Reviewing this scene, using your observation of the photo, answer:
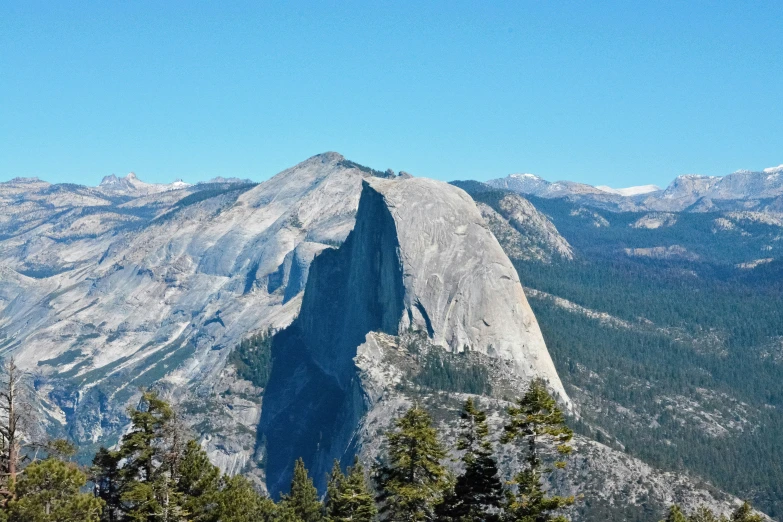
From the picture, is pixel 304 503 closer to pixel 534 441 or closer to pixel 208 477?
pixel 208 477

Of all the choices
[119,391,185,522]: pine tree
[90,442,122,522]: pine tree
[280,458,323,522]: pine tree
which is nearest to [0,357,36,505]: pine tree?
[119,391,185,522]: pine tree

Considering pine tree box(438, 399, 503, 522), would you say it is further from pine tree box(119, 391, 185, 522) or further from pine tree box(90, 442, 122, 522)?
pine tree box(90, 442, 122, 522)

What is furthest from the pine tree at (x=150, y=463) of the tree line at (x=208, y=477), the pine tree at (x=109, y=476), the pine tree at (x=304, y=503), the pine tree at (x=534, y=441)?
the pine tree at (x=304, y=503)

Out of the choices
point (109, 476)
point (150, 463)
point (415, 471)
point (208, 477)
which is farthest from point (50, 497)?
point (415, 471)

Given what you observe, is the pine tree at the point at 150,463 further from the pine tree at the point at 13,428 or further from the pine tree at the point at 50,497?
the pine tree at the point at 13,428

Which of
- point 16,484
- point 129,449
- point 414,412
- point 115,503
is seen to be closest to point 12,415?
point 16,484
